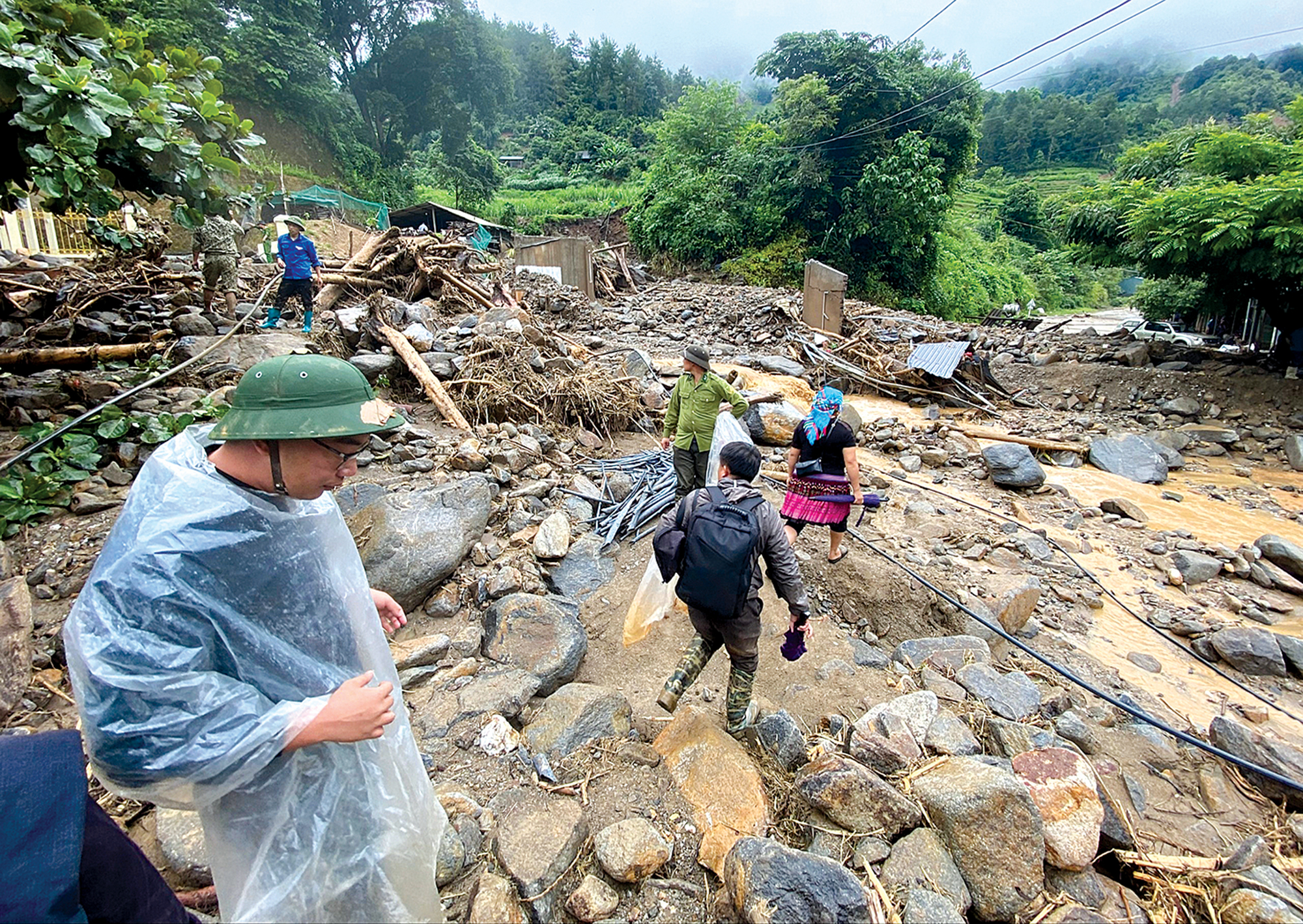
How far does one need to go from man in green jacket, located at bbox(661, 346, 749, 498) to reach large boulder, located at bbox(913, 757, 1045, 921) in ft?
9.33

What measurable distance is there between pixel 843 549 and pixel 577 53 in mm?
70454

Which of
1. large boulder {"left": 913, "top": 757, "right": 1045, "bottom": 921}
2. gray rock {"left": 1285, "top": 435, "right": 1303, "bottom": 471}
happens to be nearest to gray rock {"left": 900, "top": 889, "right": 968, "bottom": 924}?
large boulder {"left": 913, "top": 757, "right": 1045, "bottom": 921}

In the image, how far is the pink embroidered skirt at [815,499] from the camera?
4512 millimetres

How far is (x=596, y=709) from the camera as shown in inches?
113

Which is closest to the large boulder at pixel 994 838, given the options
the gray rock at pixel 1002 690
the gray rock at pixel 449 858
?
the gray rock at pixel 1002 690

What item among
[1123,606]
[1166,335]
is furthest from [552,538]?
[1166,335]

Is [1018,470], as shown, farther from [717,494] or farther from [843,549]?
[717,494]

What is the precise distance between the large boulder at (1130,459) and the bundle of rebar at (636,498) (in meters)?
6.56

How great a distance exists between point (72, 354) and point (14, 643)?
437 centimetres

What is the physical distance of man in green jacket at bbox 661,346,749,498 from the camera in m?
4.69

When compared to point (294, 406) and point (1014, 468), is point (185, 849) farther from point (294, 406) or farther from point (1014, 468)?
point (1014, 468)

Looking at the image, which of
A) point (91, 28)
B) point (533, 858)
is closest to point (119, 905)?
point (533, 858)

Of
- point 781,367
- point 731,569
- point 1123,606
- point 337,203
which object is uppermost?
point 337,203

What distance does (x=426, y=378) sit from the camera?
6.68m
